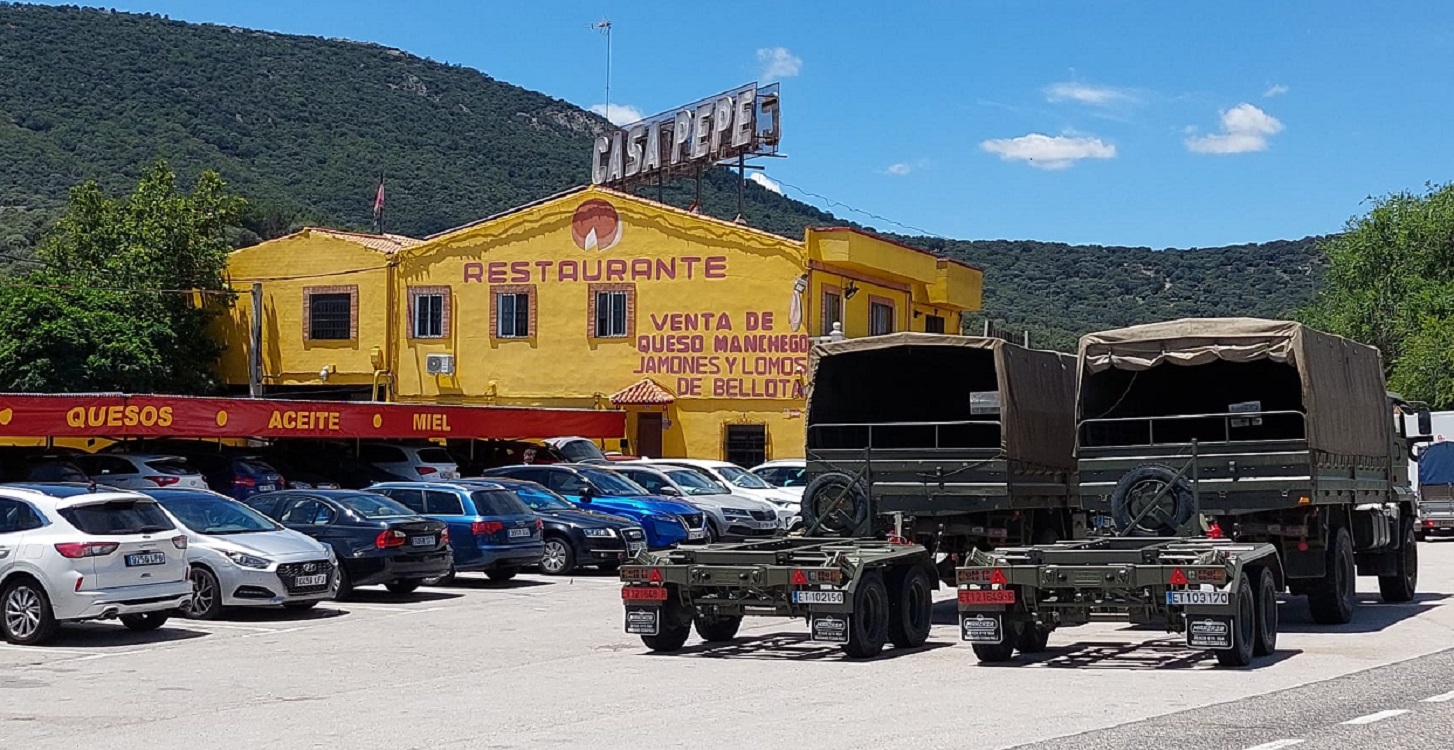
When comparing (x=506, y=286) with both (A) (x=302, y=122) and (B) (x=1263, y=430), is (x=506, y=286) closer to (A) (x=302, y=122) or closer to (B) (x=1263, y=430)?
(B) (x=1263, y=430)

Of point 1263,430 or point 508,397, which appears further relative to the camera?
point 508,397

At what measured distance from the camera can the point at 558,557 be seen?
84.6 feet

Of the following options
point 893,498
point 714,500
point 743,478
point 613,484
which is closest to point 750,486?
point 743,478

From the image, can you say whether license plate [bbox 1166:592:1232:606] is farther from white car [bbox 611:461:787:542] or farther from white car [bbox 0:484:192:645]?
white car [bbox 611:461:787:542]

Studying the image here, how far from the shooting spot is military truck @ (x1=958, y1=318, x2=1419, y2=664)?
47.4 ft

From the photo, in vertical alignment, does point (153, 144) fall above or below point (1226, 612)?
above

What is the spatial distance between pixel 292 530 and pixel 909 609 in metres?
8.34

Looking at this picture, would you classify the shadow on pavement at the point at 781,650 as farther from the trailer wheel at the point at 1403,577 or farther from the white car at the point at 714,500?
the white car at the point at 714,500

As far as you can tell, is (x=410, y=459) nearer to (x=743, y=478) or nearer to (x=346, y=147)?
(x=743, y=478)

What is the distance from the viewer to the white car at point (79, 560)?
1670cm

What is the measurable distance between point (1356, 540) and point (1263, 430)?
163 cm

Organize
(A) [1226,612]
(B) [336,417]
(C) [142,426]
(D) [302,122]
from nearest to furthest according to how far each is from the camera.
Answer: (A) [1226,612]
(C) [142,426]
(B) [336,417]
(D) [302,122]

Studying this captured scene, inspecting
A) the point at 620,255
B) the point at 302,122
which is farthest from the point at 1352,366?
the point at 302,122

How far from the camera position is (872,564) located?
15477 mm
